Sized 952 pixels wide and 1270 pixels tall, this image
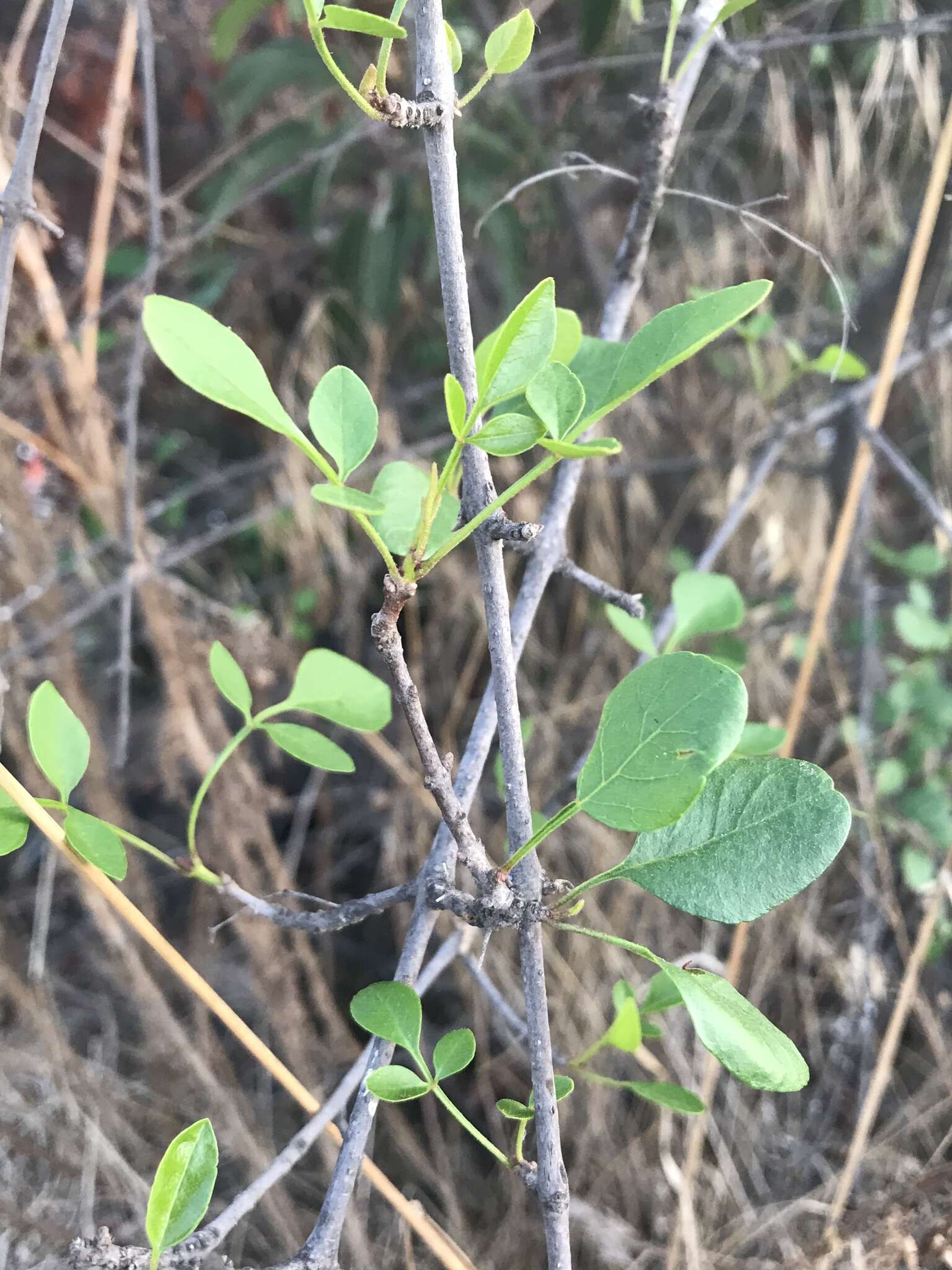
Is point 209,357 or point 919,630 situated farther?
point 919,630

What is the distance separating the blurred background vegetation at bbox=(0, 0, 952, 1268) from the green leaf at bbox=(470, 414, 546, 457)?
48 cm

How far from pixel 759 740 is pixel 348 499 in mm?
255

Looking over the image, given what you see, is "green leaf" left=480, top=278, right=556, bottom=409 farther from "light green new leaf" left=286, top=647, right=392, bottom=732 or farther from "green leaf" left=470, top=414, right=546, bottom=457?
"light green new leaf" left=286, top=647, right=392, bottom=732

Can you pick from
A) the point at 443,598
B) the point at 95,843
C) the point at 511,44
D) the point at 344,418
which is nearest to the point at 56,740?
the point at 95,843

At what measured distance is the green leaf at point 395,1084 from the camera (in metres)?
0.25

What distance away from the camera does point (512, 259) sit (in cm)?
94

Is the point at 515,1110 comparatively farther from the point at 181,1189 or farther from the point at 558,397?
the point at 558,397

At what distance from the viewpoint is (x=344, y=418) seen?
240 mm

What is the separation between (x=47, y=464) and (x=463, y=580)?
510 mm

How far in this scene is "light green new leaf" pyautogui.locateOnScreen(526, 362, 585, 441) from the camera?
0.21 meters

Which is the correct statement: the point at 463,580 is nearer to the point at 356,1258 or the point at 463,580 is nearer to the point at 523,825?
the point at 356,1258

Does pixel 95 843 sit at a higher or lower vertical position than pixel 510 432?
lower

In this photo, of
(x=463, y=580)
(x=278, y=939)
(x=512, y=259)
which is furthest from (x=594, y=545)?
(x=278, y=939)

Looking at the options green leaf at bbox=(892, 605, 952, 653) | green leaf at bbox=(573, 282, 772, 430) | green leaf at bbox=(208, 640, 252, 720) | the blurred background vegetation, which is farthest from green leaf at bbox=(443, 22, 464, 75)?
green leaf at bbox=(892, 605, 952, 653)
